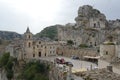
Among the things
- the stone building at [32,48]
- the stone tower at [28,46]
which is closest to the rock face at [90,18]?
the stone building at [32,48]

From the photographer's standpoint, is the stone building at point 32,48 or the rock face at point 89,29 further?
the rock face at point 89,29

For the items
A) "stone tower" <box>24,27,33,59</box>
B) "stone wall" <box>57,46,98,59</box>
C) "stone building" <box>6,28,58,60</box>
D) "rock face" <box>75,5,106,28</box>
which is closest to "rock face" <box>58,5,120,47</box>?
"rock face" <box>75,5,106,28</box>

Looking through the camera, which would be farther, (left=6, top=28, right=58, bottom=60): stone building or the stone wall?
(left=6, top=28, right=58, bottom=60): stone building

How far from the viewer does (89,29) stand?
8519cm

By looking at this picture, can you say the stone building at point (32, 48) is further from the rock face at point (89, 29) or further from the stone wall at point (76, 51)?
the rock face at point (89, 29)

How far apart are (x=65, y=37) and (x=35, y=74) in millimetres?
30961

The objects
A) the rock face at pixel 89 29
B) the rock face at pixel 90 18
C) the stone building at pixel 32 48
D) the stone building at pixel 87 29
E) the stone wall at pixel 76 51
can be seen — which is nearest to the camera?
the stone wall at pixel 76 51

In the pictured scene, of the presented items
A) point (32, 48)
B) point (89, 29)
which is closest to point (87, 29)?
point (89, 29)

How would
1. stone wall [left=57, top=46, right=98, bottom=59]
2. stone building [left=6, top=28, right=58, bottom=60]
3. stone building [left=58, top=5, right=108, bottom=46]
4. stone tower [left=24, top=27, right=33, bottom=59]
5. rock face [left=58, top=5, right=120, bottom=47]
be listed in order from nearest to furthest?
stone wall [left=57, top=46, right=98, bottom=59], stone building [left=6, top=28, right=58, bottom=60], stone tower [left=24, top=27, right=33, bottom=59], rock face [left=58, top=5, right=120, bottom=47], stone building [left=58, top=5, right=108, bottom=46]

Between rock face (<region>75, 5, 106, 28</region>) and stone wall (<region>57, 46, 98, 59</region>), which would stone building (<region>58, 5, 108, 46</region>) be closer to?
rock face (<region>75, 5, 106, 28</region>)

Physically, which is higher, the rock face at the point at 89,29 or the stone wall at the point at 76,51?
the rock face at the point at 89,29

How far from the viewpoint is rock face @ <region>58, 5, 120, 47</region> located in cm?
8225

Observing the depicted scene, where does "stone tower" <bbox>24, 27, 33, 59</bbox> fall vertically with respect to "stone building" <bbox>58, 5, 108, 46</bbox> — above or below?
below

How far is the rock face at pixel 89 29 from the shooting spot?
82.2 meters
